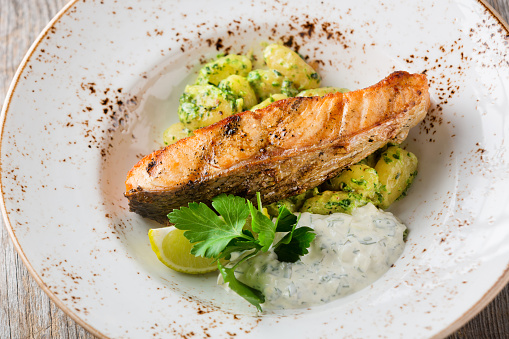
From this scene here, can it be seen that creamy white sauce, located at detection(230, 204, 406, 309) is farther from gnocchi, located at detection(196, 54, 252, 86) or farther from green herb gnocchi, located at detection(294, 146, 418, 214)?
gnocchi, located at detection(196, 54, 252, 86)

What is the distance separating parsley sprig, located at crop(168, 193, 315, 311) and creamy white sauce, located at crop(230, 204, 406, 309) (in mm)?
76

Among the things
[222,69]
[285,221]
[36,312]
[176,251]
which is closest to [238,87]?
[222,69]

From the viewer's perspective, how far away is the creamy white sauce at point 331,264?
8.91 feet

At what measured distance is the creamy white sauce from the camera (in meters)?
2.71

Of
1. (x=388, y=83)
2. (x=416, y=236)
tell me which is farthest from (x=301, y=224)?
(x=388, y=83)

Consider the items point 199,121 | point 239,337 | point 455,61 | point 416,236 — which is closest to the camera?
point 239,337

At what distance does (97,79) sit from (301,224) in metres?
1.74

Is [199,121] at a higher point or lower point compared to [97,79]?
lower

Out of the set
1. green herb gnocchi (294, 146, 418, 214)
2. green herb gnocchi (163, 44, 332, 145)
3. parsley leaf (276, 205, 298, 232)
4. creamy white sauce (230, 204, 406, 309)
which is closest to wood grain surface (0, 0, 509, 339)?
creamy white sauce (230, 204, 406, 309)

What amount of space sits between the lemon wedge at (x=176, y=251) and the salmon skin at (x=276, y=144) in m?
0.20

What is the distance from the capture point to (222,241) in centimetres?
270

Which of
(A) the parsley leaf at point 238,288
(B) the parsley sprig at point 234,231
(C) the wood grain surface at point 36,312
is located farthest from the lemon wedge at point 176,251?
(C) the wood grain surface at point 36,312

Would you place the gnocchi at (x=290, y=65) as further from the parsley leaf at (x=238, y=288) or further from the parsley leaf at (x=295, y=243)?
the parsley leaf at (x=238, y=288)

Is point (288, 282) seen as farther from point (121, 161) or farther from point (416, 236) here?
point (121, 161)
